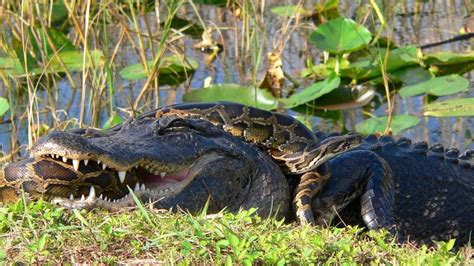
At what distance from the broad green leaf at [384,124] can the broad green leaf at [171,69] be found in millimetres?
1843

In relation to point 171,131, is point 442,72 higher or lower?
lower

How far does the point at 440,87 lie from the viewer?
9.35m

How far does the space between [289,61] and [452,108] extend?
2.38 m

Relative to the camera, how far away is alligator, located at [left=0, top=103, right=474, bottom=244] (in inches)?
203

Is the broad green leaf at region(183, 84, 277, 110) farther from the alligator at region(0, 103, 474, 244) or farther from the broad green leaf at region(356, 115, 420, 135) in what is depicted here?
the alligator at region(0, 103, 474, 244)

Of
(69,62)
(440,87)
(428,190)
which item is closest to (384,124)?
(440,87)

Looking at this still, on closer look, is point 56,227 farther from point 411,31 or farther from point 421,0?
point 421,0

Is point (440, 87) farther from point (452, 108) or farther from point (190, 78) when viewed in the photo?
point (190, 78)

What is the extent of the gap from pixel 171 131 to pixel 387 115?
13.5 feet

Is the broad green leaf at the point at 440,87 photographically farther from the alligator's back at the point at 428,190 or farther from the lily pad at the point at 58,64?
the lily pad at the point at 58,64

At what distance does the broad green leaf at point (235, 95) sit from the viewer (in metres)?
9.13

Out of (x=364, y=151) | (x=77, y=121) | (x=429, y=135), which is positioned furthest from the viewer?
(x=429, y=135)

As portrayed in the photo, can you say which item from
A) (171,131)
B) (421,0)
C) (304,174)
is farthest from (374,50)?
(171,131)

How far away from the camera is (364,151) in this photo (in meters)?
6.63
